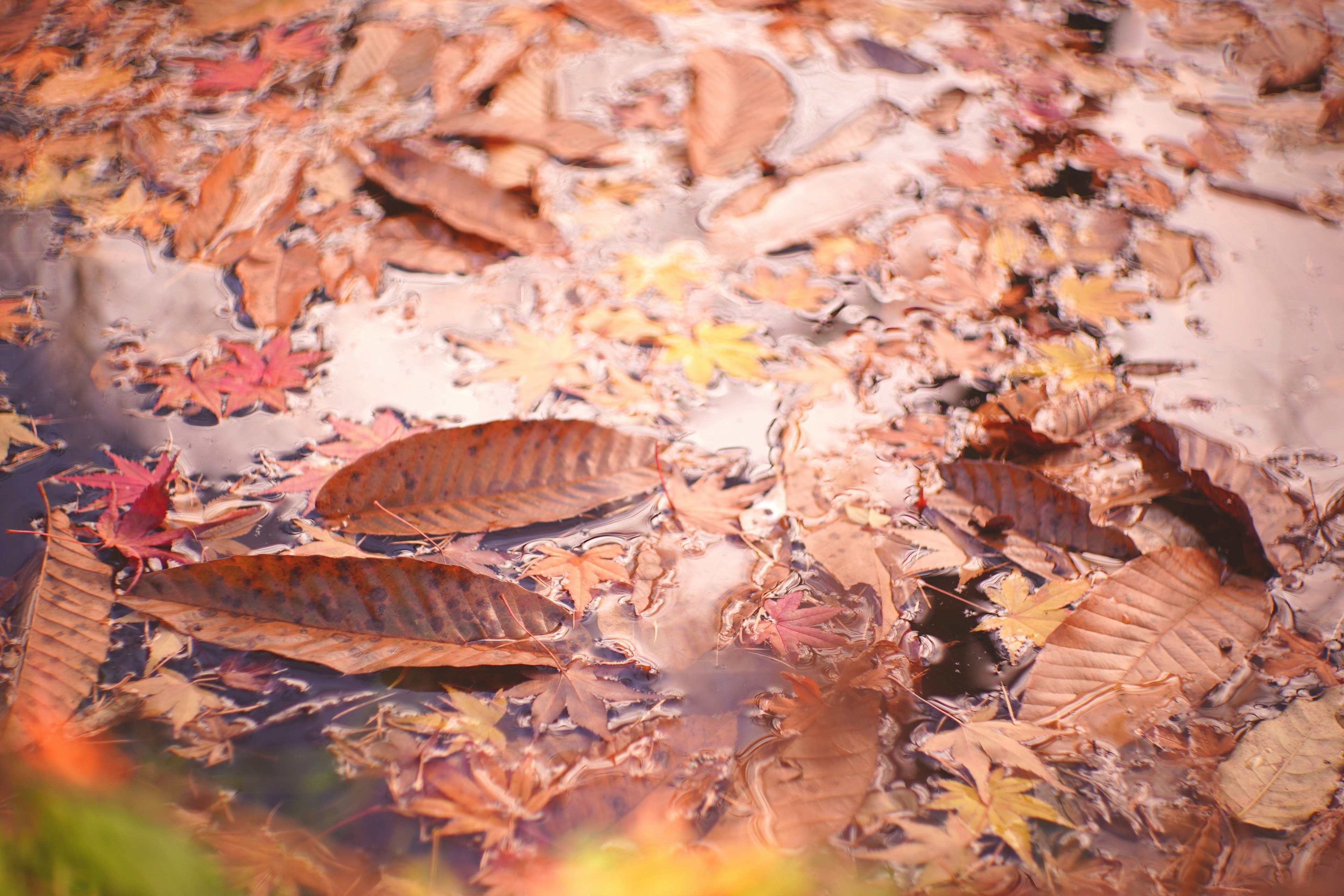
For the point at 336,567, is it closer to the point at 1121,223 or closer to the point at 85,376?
the point at 85,376

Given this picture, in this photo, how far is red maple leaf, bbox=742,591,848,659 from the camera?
106 centimetres

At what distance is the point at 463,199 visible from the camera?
5.32 feet

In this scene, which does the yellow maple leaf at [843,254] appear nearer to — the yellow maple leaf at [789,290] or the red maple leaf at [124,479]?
the yellow maple leaf at [789,290]

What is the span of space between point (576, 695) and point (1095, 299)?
1248 mm

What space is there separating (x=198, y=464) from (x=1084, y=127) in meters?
2.02

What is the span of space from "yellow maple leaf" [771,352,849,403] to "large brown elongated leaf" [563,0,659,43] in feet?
3.88

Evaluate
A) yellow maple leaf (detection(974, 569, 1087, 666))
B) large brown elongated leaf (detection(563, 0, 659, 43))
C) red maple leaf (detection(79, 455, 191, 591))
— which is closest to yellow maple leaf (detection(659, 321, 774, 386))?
yellow maple leaf (detection(974, 569, 1087, 666))

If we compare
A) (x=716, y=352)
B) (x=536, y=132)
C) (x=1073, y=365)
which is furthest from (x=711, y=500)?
(x=536, y=132)

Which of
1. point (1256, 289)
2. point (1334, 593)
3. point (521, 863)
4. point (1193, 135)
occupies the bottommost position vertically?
point (521, 863)

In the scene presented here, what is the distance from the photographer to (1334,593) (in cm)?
114

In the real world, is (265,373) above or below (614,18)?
below

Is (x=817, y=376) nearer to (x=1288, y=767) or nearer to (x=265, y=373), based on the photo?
(x=1288, y=767)

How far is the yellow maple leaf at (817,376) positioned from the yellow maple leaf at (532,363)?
0.35 m

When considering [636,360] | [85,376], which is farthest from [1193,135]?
[85,376]
